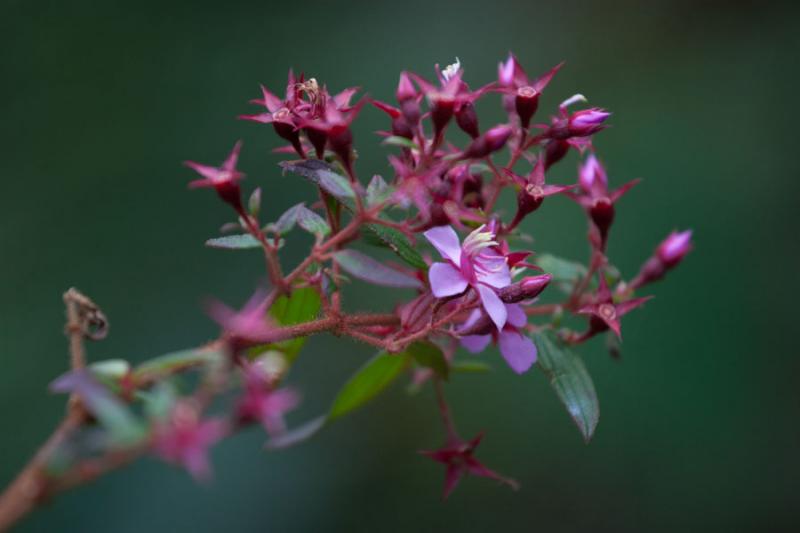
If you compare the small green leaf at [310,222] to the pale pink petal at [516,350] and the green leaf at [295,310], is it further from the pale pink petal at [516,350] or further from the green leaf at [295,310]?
the pale pink petal at [516,350]

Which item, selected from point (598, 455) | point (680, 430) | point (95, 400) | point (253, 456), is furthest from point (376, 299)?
point (95, 400)

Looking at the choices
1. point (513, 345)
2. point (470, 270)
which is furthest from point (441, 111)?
point (513, 345)

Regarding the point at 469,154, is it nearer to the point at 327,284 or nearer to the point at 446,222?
the point at 446,222

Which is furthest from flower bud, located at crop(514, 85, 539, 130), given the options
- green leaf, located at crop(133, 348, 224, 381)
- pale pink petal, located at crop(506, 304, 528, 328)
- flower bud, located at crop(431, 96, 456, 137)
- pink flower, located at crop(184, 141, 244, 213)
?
green leaf, located at crop(133, 348, 224, 381)

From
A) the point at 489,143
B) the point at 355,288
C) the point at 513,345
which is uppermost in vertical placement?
the point at 489,143

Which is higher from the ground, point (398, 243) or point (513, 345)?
point (398, 243)

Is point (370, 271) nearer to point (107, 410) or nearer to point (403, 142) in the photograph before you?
point (403, 142)
